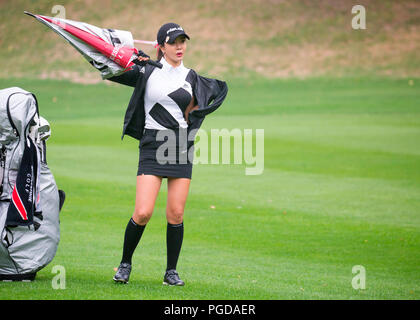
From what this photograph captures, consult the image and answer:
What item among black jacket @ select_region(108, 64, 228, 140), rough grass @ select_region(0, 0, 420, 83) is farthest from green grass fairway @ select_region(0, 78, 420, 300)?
rough grass @ select_region(0, 0, 420, 83)

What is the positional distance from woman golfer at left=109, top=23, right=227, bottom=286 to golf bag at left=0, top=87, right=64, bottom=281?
0.69 metres

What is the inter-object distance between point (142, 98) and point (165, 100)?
0.66 feet

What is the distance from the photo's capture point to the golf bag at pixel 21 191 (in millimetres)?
5820

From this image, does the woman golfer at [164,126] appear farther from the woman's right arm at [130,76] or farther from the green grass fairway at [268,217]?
the green grass fairway at [268,217]

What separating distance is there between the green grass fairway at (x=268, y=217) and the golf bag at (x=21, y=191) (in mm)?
237

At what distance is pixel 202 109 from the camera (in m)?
6.03

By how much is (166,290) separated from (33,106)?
5.99 feet

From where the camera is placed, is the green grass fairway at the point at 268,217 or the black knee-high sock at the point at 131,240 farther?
the green grass fairway at the point at 268,217

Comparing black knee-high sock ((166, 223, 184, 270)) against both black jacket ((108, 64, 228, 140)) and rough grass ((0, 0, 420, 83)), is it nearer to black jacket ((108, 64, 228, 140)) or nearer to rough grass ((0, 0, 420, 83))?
black jacket ((108, 64, 228, 140))

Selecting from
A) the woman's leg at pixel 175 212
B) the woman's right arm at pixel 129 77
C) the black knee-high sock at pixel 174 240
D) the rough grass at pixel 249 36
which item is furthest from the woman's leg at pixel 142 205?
the rough grass at pixel 249 36

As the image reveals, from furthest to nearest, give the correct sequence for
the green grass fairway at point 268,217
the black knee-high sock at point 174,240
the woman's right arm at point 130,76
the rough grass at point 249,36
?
the rough grass at point 249,36 < the green grass fairway at point 268,217 < the black knee-high sock at point 174,240 < the woman's right arm at point 130,76

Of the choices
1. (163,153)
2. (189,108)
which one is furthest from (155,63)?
(163,153)

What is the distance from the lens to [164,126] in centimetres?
600
